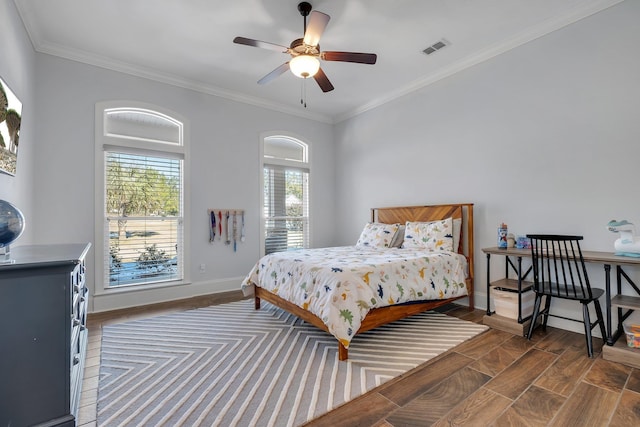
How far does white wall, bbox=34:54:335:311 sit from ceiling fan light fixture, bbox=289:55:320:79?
2.24 m

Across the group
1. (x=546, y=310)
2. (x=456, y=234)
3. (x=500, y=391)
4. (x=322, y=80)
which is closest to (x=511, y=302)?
(x=546, y=310)

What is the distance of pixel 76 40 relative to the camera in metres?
3.26

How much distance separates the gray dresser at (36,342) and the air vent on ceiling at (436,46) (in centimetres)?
380

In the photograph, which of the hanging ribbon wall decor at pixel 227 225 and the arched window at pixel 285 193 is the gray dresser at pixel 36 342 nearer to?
the hanging ribbon wall decor at pixel 227 225

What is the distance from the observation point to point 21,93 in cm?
270

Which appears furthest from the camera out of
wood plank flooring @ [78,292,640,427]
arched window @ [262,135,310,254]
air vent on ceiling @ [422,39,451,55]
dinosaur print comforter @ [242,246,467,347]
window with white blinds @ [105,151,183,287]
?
arched window @ [262,135,310,254]

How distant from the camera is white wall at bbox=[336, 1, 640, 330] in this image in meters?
2.64

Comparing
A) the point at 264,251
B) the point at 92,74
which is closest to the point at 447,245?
the point at 264,251

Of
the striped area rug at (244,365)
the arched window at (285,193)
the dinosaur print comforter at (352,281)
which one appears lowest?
the striped area rug at (244,365)

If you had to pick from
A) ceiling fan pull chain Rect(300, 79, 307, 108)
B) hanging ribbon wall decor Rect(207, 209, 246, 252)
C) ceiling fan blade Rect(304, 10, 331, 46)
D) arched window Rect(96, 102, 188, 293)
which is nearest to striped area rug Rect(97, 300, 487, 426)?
arched window Rect(96, 102, 188, 293)

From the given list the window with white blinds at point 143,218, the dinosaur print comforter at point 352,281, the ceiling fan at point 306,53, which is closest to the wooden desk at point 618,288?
the dinosaur print comforter at point 352,281

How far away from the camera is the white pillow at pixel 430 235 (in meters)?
3.58

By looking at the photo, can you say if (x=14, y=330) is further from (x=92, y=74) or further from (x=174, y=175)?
(x=92, y=74)

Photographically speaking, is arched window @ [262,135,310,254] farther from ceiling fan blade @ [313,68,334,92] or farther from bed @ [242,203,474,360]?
ceiling fan blade @ [313,68,334,92]
